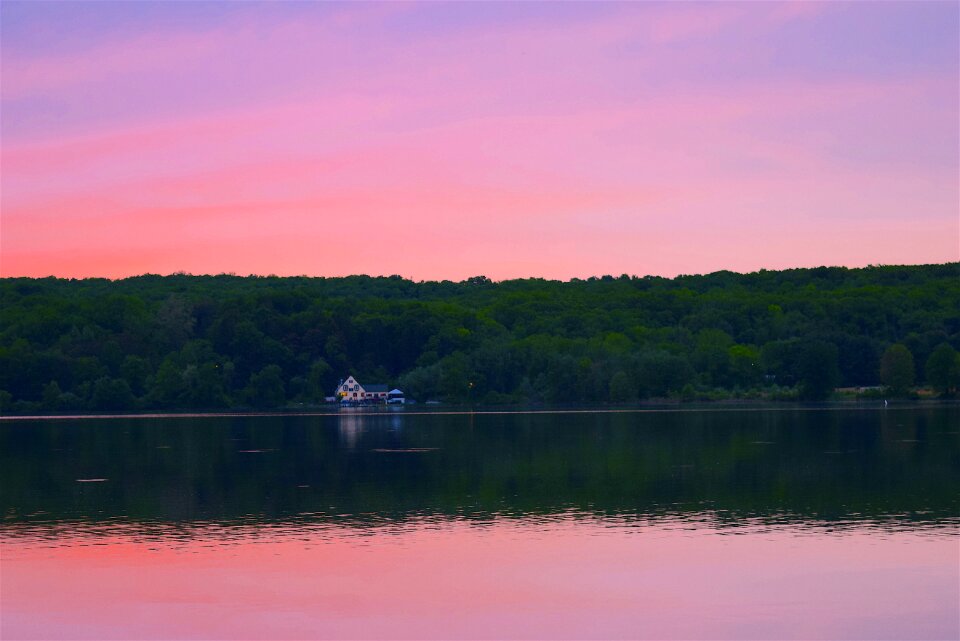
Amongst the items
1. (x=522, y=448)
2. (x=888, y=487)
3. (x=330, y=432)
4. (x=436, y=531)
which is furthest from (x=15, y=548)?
(x=330, y=432)

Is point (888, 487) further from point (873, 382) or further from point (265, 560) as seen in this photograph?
point (873, 382)

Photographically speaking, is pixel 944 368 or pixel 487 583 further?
pixel 944 368

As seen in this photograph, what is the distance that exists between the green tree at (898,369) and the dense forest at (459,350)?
0.63 feet

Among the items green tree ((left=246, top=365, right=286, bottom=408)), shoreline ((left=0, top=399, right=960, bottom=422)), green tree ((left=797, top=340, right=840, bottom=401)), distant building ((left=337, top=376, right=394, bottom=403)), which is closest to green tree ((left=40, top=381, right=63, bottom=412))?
shoreline ((left=0, top=399, right=960, bottom=422))

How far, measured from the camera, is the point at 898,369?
14850 centimetres

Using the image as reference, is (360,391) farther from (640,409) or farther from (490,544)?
(490,544)

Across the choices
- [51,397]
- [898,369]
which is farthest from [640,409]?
[51,397]

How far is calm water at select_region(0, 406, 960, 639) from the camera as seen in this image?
24266 millimetres

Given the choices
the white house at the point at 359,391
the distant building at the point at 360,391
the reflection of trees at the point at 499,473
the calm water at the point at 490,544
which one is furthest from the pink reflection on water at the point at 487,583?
the white house at the point at 359,391

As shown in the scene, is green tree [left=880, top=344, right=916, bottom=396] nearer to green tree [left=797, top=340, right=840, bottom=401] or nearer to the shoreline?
the shoreline

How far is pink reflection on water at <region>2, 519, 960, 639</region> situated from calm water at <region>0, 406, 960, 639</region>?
94mm

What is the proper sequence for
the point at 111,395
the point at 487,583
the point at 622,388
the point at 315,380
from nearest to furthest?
the point at 487,583 → the point at 622,388 → the point at 111,395 → the point at 315,380

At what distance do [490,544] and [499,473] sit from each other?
20237 millimetres

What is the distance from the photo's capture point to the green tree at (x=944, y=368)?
144750 mm
